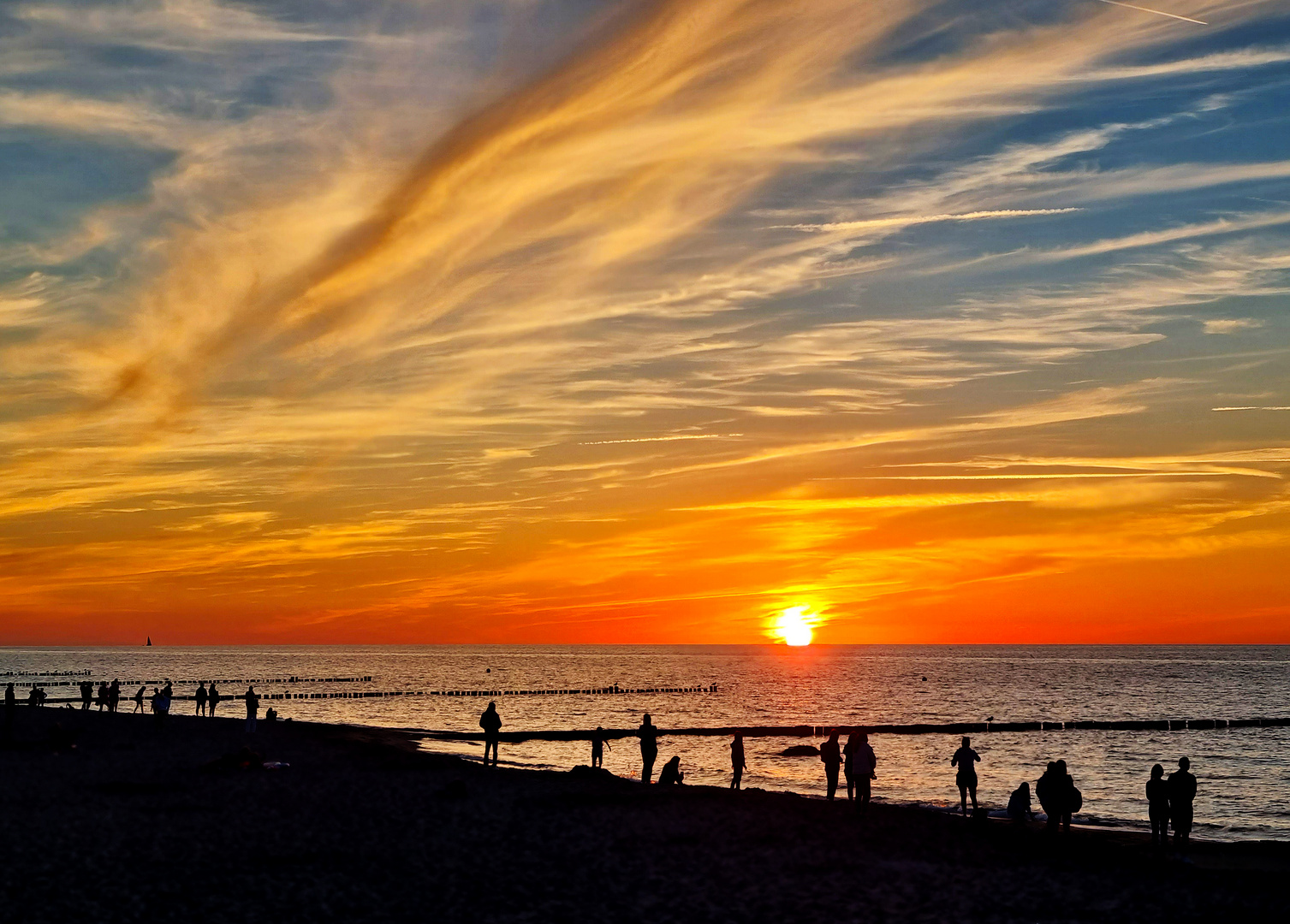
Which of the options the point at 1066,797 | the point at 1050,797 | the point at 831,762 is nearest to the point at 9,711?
the point at 831,762

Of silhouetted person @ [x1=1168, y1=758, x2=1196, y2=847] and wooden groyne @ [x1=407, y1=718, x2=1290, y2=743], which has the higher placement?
silhouetted person @ [x1=1168, y1=758, x2=1196, y2=847]

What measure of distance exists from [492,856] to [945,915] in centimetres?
966

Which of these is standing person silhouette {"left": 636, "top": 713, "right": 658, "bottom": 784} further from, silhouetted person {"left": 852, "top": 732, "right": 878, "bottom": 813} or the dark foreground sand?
silhouetted person {"left": 852, "top": 732, "right": 878, "bottom": 813}

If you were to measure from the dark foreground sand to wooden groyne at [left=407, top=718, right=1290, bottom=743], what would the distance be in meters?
37.1

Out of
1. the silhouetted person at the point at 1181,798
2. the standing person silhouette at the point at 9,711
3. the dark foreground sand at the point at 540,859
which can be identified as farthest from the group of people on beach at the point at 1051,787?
the standing person silhouette at the point at 9,711

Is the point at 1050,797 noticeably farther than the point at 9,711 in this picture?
No

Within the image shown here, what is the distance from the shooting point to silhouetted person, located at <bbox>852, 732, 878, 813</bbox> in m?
30.4

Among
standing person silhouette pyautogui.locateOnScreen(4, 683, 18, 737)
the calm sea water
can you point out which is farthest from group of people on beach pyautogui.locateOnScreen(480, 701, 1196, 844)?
standing person silhouette pyautogui.locateOnScreen(4, 683, 18, 737)

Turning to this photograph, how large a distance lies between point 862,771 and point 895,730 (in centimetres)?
5618

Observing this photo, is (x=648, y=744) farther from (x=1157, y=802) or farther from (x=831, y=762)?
(x=1157, y=802)

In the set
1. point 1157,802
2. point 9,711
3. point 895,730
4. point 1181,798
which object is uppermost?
point 1181,798

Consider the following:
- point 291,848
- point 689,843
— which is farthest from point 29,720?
point 689,843

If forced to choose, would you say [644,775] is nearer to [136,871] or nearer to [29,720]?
[136,871]

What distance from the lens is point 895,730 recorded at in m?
83.8
